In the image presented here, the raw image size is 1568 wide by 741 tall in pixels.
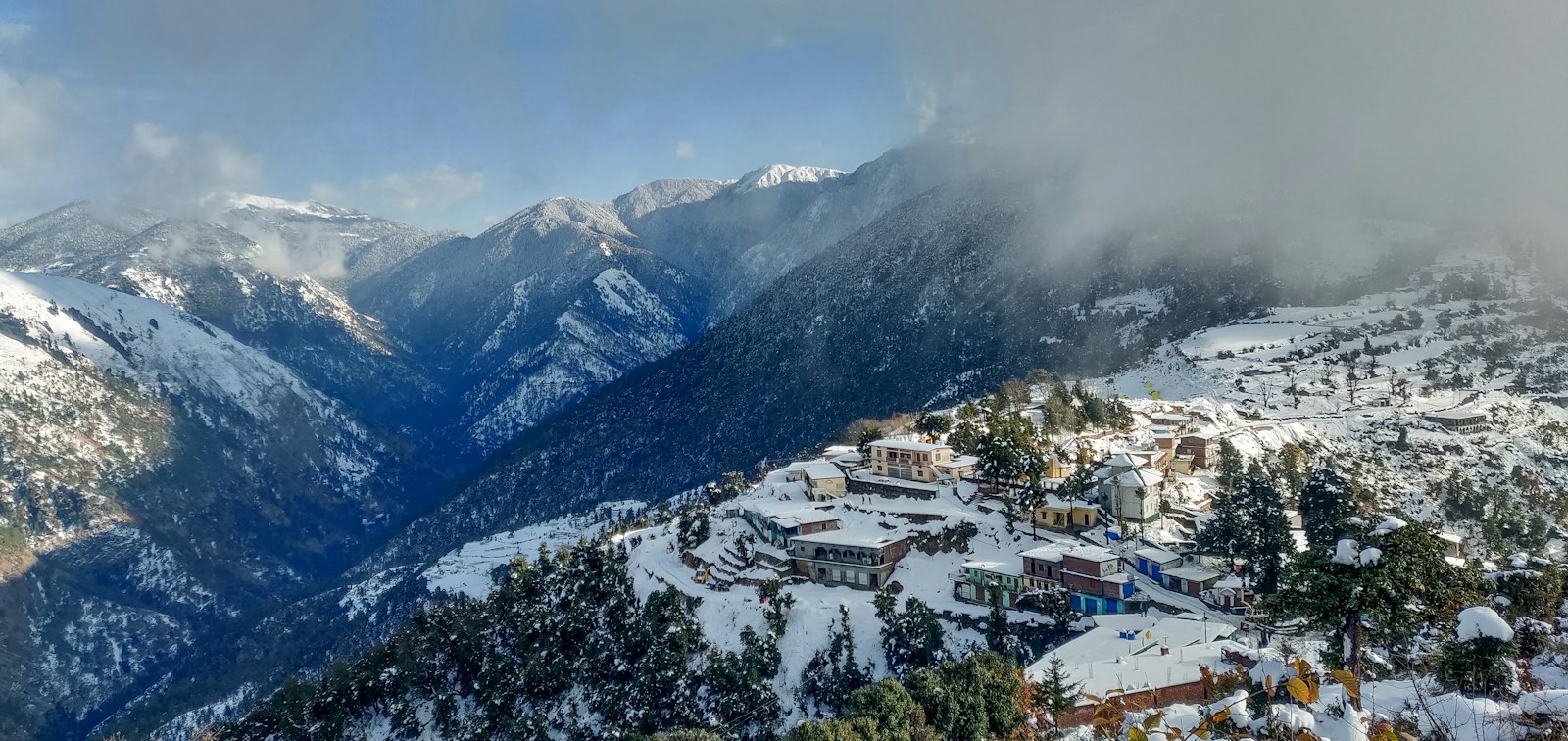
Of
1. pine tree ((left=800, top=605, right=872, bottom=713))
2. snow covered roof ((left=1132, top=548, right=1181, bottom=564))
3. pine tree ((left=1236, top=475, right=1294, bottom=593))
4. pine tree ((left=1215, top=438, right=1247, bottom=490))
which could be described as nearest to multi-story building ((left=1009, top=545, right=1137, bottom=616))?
snow covered roof ((left=1132, top=548, right=1181, bottom=564))

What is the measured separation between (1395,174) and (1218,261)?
54915 millimetres

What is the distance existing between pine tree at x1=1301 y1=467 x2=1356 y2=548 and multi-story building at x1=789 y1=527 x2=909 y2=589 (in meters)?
31.7

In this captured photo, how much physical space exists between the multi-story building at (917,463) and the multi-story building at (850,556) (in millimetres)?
9625

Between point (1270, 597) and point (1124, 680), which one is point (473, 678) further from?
point (1270, 597)

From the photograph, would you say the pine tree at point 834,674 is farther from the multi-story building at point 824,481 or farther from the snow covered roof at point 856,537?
the multi-story building at point 824,481

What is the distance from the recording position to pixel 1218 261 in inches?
6693

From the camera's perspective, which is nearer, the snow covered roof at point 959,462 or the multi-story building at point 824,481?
the snow covered roof at point 959,462

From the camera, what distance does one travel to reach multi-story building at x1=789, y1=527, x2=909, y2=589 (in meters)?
69.1

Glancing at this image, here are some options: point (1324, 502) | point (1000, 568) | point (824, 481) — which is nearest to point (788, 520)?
point (824, 481)

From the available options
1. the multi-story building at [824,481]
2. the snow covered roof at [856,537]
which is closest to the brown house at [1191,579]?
the snow covered roof at [856,537]

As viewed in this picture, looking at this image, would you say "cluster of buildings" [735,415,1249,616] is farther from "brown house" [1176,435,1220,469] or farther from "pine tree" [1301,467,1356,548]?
"pine tree" [1301,467,1356,548]

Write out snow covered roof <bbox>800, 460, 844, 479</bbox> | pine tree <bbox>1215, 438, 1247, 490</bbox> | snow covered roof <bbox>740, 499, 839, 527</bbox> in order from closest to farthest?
snow covered roof <bbox>740, 499, 839, 527</bbox> < pine tree <bbox>1215, 438, 1247, 490</bbox> < snow covered roof <bbox>800, 460, 844, 479</bbox>

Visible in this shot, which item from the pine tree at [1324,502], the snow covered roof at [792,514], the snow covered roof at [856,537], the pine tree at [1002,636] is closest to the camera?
the pine tree at [1002,636]

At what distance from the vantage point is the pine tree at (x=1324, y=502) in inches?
2520
